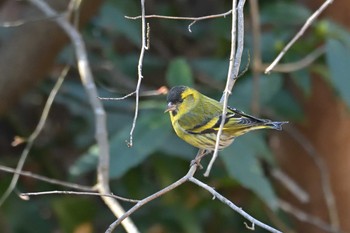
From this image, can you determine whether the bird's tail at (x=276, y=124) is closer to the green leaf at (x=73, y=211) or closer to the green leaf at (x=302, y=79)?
the green leaf at (x=302, y=79)

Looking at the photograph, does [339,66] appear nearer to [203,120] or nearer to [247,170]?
[247,170]

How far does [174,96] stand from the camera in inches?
123

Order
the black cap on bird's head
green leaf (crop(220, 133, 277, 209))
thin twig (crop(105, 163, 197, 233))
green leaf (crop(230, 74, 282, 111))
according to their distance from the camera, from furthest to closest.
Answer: green leaf (crop(230, 74, 282, 111)), green leaf (crop(220, 133, 277, 209)), the black cap on bird's head, thin twig (crop(105, 163, 197, 233))

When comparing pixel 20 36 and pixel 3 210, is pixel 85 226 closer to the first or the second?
pixel 3 210

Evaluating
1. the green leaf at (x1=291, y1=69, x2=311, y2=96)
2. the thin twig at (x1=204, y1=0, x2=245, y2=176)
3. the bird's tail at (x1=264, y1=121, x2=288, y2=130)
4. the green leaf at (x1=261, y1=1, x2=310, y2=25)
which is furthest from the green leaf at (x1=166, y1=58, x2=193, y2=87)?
the thin twig at (x1=204, y1=0, x2=245, y2=176)

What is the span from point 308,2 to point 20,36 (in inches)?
58.9

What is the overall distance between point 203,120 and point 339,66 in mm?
903

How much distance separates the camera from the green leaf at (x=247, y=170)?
11.0 ft

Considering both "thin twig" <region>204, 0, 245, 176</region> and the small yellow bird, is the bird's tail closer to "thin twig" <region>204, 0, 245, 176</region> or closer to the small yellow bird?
the small yellow bird

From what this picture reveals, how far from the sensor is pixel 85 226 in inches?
161

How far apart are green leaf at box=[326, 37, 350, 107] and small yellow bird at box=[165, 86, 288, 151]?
75cm

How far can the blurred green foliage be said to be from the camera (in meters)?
3.55

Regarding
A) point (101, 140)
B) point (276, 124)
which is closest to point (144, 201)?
point (276, 124)

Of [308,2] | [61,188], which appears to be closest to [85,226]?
[61,188]
